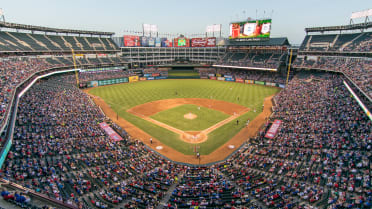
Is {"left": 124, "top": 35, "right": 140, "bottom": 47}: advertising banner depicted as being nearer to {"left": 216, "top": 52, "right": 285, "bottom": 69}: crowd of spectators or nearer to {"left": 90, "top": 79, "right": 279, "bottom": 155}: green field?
{"left": 90, "top": 79, "right": 279, "bottom": 155}: green field

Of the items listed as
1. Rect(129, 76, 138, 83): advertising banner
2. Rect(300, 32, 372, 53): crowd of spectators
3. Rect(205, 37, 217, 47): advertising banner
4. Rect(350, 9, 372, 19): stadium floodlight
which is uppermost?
Rect(350, 9, 372, 19): stadium floodlight

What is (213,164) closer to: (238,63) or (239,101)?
(239,101)

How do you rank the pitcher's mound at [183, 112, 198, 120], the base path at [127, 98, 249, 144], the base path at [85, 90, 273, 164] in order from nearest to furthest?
1. the base path at [85, 90, 273, 164]
2. the base path at [127, 98, 249, 144]
3. the pitcher's mound at [183, 112, 198, 120]

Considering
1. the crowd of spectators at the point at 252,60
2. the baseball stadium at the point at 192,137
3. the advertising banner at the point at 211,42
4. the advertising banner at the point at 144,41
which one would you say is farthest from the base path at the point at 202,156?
the advertising banner at the point at 144,41

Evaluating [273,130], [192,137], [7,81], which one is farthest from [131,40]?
[273,130]

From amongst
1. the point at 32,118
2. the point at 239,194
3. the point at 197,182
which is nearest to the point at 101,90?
the point at 32,118

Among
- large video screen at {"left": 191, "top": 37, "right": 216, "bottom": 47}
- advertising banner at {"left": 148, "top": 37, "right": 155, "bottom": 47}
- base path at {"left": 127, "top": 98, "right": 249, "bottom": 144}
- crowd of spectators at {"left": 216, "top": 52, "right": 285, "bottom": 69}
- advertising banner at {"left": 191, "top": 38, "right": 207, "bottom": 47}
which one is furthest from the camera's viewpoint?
advertising banner at {"left": 148, "top": 37, "right": 155, "bottom": 47}

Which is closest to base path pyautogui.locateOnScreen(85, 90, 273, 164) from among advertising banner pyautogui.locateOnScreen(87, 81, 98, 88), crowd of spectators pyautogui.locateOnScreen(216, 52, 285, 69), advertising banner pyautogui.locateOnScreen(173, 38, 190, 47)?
advertising banner pyautogui.locateOnScreen(87, 81, 98, 88)
